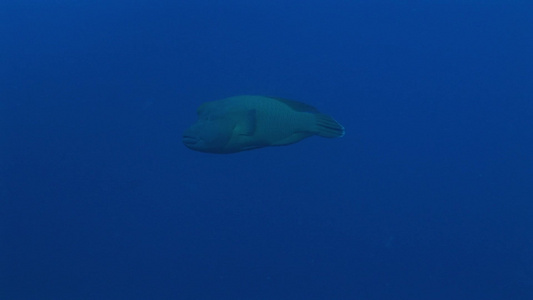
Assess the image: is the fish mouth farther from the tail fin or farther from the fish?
the tail fin

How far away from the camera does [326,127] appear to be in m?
2.33

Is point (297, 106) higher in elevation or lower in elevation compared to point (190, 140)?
higher

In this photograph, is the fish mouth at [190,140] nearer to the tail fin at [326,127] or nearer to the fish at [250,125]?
the fish at [250,125]

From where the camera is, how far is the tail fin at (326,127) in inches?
91.2

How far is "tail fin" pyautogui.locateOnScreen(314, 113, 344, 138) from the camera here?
7.60 ft

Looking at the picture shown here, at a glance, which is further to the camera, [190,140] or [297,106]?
[297,106]

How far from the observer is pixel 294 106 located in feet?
7.75

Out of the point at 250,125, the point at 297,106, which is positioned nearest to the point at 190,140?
the point at 250,125

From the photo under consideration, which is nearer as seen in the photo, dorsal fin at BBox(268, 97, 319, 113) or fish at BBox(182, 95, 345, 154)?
fish at BBox(182, 95, 345, 154)

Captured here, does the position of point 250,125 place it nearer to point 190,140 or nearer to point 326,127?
point 190,140

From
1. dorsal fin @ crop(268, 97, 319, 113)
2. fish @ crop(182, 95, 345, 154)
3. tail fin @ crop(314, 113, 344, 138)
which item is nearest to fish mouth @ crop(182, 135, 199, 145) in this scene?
fish @ crop(182, 95, 345, 154)

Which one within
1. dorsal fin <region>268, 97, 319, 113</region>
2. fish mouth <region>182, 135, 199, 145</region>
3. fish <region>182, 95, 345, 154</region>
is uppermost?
dorsal fin <region>268, 97, 319, 113</region>

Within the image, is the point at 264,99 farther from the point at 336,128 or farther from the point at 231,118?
the point at 336,128

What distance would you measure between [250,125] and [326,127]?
406 mm
